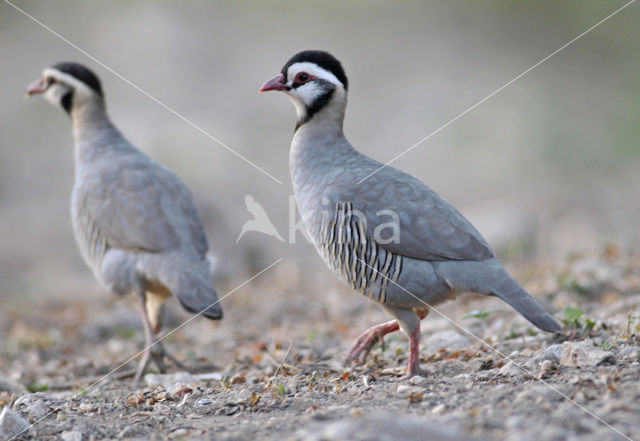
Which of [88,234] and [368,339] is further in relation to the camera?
[88,234]

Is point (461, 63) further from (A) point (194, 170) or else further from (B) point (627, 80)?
(A) point (194, 170)

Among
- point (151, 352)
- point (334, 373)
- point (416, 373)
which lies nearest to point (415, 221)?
point (416, 373)

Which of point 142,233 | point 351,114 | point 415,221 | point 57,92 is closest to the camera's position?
point 415,221

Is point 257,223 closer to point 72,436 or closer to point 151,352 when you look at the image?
point 151,352

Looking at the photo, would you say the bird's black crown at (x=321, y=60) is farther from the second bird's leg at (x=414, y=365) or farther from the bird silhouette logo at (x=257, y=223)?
the bird silhouette logo at (x=257, y=223)

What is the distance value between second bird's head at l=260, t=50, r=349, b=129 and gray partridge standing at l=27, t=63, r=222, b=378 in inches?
60.5

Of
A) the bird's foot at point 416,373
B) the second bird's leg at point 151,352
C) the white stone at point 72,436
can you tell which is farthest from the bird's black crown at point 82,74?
the bird's foot at point 416,373

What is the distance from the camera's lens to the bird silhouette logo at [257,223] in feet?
41.5

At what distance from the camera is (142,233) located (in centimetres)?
668

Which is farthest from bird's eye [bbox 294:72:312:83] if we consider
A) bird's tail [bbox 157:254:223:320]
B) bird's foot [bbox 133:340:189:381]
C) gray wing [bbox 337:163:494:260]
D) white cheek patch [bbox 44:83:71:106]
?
white cheek patch [bbox 44:83:71:106]

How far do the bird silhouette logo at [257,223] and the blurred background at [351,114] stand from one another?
0.20 meters

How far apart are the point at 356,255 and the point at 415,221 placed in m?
0.48

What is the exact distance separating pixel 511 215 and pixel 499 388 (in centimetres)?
839

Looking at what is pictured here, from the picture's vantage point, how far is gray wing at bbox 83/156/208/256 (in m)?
6.68
